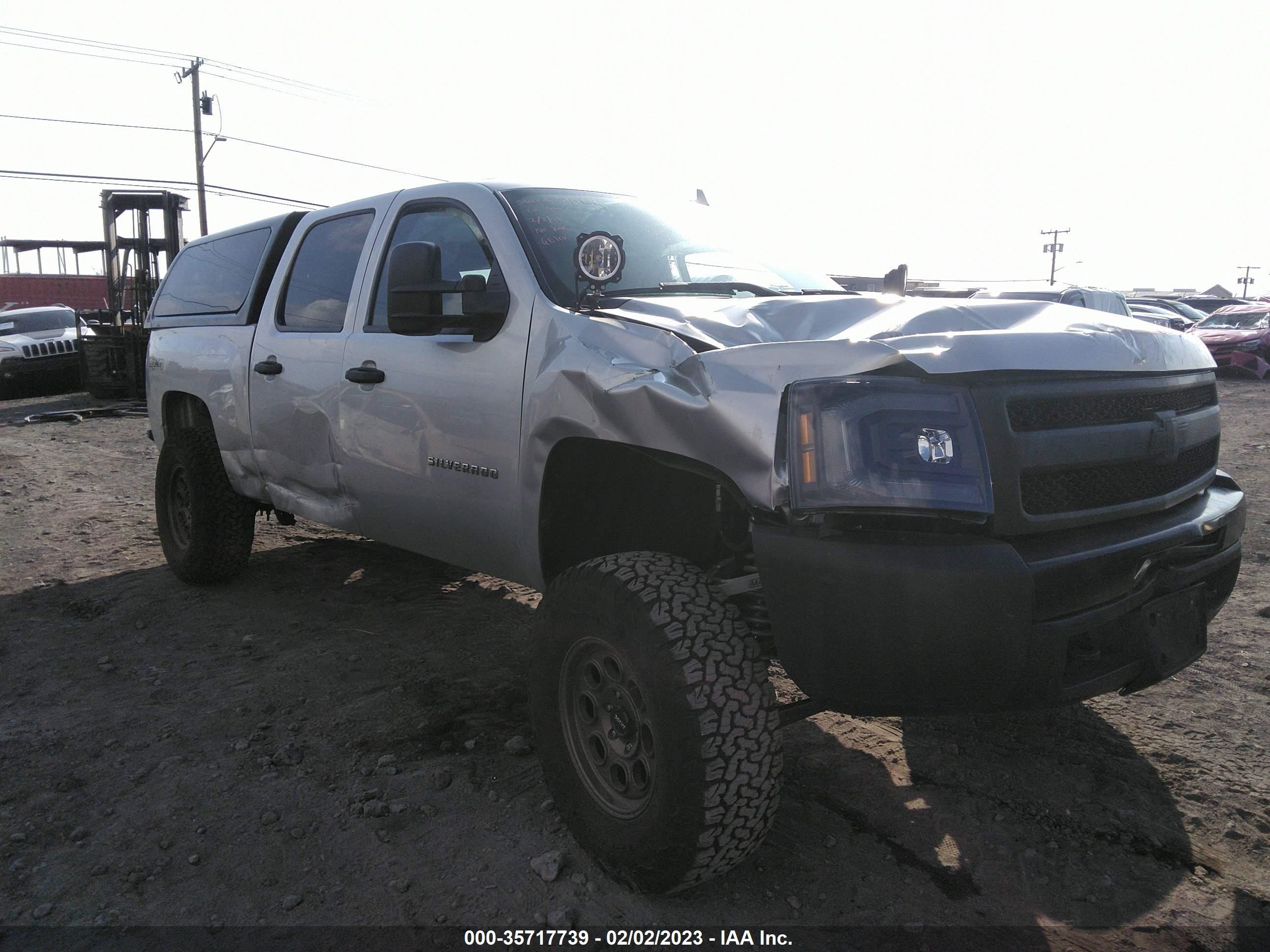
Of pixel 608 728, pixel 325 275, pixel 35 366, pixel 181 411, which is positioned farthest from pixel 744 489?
pixel 35 366

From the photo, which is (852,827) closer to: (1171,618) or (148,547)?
(1171,618)

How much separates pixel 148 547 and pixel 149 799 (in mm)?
3770

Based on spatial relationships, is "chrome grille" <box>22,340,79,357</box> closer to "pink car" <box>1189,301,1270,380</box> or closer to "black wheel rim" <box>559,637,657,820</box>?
"black wheel rim" <box>559,637,657,820</box>

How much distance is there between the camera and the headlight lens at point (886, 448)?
204cm

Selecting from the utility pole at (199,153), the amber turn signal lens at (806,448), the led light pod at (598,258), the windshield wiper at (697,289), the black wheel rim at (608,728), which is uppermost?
the utility pole at (199,153)

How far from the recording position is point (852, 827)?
8.91 feet

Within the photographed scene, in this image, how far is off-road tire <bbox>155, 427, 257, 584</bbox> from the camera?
495cm

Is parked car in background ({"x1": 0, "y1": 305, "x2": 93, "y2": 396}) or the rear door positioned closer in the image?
the rear door

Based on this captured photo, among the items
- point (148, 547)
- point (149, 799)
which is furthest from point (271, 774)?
point (148, 547)

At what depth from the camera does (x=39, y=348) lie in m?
17.1

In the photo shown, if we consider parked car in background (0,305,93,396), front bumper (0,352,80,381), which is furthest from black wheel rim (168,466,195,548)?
front bumper (0,352,80,381)

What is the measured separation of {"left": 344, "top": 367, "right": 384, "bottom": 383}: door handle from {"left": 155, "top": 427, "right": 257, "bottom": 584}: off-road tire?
170 centimetres

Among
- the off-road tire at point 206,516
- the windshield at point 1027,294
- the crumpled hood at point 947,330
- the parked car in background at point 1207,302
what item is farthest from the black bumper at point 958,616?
the parked car in background at point 1207,302

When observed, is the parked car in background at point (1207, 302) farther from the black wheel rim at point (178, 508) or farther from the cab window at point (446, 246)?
the cab window at point (446, 246)
